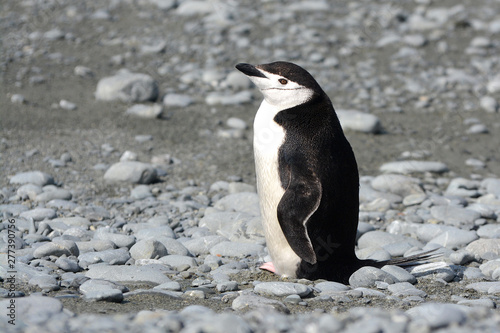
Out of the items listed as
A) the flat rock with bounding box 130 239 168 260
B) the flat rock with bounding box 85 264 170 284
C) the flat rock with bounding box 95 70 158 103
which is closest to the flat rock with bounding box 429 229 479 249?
the flat rock with bounding box 130 239 168 260

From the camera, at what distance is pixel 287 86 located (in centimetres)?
338

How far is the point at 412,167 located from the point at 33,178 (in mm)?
3213

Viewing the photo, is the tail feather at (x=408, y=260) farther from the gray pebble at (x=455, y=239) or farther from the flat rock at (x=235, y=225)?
the flat rock at (x=235, y=225)

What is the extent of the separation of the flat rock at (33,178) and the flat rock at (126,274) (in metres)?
1.86

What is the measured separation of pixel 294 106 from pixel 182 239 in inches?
48.2

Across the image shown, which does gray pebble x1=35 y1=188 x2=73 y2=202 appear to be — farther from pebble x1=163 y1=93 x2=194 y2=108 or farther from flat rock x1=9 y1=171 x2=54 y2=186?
pebble x1=163 y1=93 x2=194 y2=108

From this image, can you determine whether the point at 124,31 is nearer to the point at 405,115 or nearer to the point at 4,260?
the point at 405,115

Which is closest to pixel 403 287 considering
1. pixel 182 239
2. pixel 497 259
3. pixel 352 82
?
pixel 497 259

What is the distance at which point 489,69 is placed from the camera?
8.60 metres

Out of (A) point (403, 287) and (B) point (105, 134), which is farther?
(B) point (105, 134)

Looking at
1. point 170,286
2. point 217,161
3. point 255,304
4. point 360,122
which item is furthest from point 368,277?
point 360,122

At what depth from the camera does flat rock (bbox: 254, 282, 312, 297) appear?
3.03 metres

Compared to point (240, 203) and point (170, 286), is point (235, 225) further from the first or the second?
point (170, 286)

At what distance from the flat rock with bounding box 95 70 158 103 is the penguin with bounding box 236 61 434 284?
142 inches
